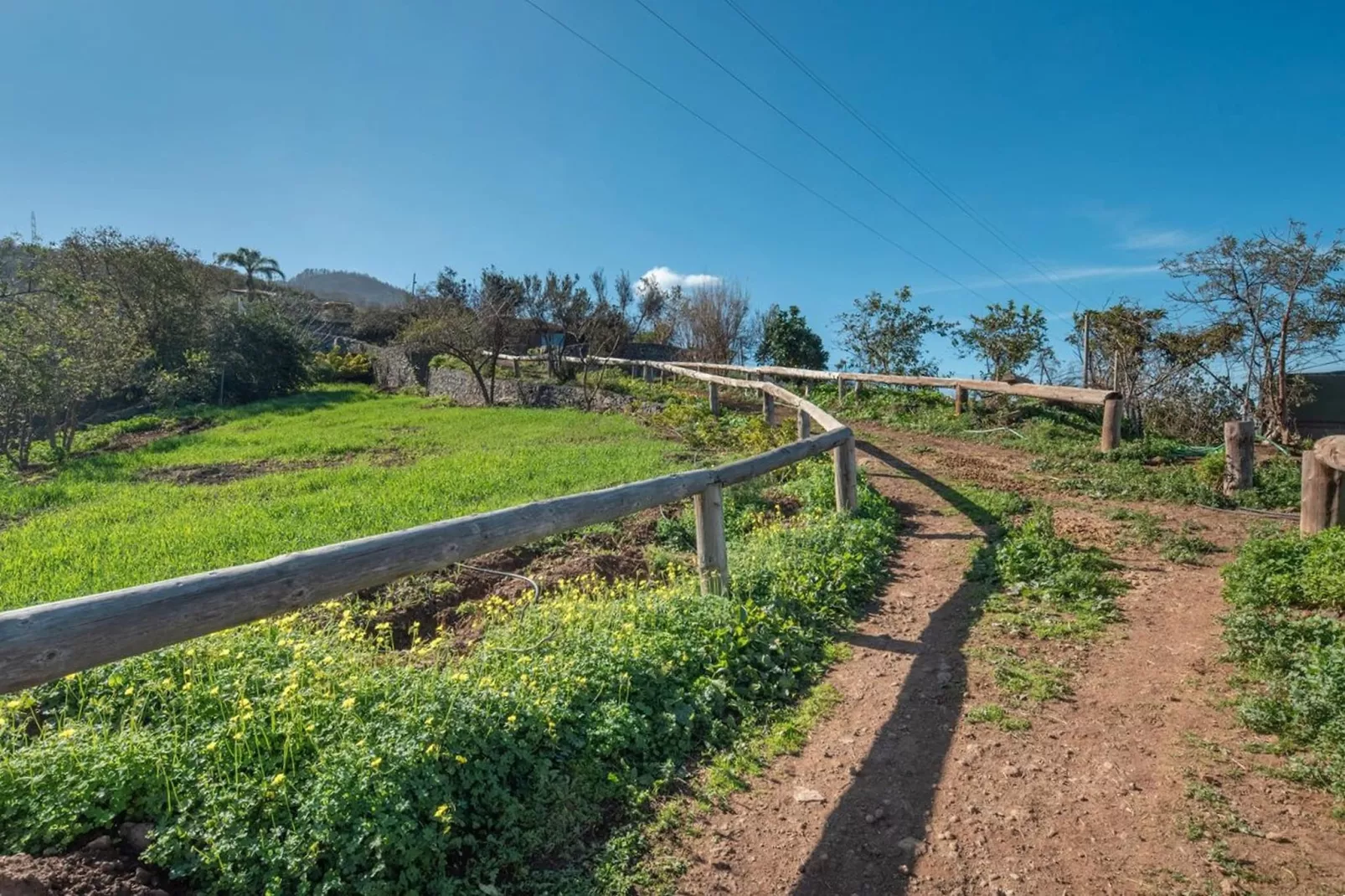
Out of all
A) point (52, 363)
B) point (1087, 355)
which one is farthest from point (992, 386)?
point (52, 363)

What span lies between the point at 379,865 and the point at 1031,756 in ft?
8.98

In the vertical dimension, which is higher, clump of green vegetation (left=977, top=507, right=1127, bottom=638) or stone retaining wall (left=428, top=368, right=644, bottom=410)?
stone retaining wall (left=428, top=368, right=644, bottom=410)

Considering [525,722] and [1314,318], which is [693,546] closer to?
[525,722]

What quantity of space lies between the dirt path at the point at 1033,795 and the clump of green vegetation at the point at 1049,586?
0.23m

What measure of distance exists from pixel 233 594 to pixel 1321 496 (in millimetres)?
7410

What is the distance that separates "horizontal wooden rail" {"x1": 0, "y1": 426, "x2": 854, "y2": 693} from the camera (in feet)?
6.21

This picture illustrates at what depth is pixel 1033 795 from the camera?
273cm

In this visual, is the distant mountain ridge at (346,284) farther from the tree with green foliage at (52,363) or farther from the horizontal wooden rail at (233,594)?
the horizontal wooden rail at (233,594)

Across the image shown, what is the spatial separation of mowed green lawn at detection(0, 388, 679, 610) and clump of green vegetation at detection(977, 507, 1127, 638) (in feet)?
14.9

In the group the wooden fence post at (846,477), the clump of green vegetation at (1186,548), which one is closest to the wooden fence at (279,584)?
the wooden fence post at (846,477)

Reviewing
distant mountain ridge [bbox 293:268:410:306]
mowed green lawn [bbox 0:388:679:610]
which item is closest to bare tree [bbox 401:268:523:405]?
mowed green lawn [bbox 0:388:679:610]

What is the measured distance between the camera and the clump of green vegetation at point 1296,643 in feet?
9.08

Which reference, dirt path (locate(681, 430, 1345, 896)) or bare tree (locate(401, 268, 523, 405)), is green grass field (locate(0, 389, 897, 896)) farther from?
bare tree (locate(401, 268, 523, 405))

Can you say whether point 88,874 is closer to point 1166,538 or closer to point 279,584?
point 279,584
